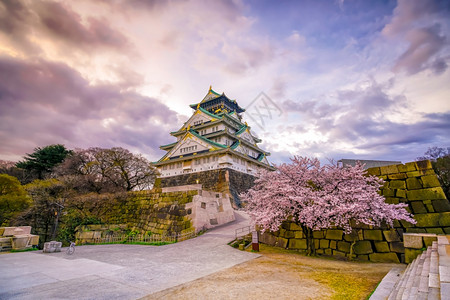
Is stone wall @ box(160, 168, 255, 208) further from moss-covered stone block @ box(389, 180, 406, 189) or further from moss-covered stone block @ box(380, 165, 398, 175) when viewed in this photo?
moss-covered stone block @ box(389, 180, 406, 189)

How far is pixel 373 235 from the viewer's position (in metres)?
8.34

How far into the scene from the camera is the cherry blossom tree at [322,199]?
7672mm

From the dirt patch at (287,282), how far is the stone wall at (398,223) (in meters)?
0.94

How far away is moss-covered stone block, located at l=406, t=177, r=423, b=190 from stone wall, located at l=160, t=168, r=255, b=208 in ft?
56.7

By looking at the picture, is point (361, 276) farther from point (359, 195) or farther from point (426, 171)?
point (426, 171)

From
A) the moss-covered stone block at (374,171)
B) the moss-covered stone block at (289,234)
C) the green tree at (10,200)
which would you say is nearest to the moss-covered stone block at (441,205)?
the moss-covered stone block at (374,171)

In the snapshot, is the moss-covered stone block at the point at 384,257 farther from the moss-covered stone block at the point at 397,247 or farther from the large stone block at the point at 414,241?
the large stone block at the point at 414,241

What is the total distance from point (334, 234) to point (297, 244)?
1.88 meters

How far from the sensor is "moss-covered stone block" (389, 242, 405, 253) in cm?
768

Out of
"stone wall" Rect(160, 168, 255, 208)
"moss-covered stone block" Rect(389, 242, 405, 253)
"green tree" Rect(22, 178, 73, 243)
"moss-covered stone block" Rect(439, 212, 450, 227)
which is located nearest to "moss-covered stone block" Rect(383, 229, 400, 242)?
"moss-covered stone block" Rect(389, 242, 405, 253)

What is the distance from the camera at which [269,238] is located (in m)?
11.5

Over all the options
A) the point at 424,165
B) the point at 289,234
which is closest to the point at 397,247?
the point at 424,165

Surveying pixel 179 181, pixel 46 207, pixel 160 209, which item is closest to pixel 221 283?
pixel 160 209

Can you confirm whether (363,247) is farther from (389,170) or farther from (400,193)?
(389,170)
